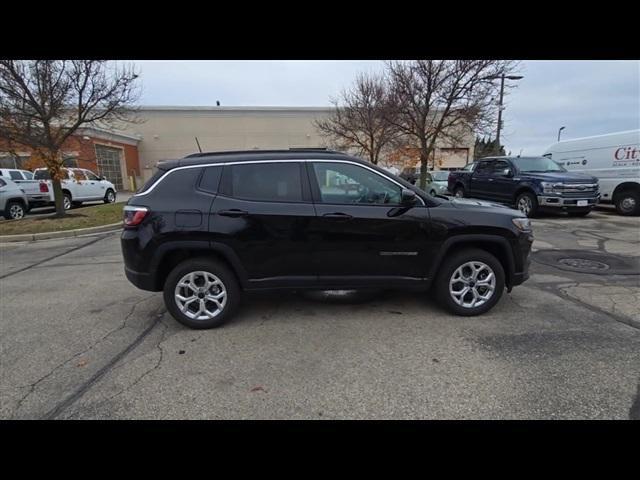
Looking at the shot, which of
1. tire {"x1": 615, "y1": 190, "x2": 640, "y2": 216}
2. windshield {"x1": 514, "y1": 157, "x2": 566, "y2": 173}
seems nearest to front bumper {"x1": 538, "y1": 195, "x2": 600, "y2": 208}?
windshield {"x1": 514, "y1": 157, "x2": 566, "y2": 173}

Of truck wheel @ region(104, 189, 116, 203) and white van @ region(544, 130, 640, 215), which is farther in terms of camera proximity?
truck wheel @ region(104, 189, 116, 203)

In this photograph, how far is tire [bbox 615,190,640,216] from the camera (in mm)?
10758

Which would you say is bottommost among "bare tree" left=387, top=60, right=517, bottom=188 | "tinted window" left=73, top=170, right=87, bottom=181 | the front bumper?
the front bumper

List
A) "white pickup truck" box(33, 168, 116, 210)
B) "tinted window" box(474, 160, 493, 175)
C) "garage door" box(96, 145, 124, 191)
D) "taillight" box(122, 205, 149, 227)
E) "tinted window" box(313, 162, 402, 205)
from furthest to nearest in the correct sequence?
"garage door" box(96, 145, 124, 191) → "white pickup truck" box(33, 168, 116, 210) → "tinted window" box(474, 160, 493, 175) → "tinted window" box(313, 162, 402, 205) → "taillight" box(122, 205, 149, 227)

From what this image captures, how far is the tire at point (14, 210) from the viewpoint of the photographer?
36.9ft

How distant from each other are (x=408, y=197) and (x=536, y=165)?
10.1 meters

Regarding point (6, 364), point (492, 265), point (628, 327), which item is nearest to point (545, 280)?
point (628, 327)

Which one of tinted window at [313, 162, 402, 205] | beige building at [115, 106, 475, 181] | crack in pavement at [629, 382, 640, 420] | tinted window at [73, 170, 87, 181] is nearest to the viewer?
crack in pavement at [629, 382, 640, 420]

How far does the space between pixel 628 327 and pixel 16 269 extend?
9.28 meters

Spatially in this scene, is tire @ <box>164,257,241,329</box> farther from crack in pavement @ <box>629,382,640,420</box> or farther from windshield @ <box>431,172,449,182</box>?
windshield @ <box>431,172,449,182</box>

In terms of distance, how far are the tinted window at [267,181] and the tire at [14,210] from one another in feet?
40.1

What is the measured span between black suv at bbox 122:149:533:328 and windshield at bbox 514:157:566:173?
29.4 ft
